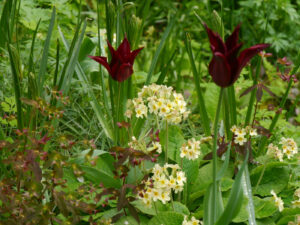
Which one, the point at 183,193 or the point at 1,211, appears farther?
the point at 183,193

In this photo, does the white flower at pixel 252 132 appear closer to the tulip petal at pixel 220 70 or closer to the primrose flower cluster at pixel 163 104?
the primrose flower cluster at pixel 163 104

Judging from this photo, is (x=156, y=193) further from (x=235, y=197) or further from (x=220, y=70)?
(x=220, y=70)

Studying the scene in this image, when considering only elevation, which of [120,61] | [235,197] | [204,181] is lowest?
[204,181]

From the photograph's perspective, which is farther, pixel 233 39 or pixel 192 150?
pixel 192 150

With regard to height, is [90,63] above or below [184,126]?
above

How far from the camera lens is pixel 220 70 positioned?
3.59 feet

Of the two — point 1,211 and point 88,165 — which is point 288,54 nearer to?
point 88,165

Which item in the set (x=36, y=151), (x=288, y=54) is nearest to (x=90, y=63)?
(x=36, y=151)

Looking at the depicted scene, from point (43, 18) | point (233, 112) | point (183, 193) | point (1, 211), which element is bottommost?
point (183, 193)

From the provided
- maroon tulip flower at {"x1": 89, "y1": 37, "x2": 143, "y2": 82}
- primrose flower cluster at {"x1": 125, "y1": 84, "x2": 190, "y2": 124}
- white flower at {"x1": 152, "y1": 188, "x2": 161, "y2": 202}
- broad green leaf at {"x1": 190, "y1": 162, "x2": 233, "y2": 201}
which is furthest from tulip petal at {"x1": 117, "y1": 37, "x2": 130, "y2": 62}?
broad green leaf at {"x1": 190, "y1": 162, "x2": 233, "y2": 201}

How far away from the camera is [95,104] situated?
1.93 meters

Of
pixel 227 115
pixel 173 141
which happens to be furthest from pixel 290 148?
pixel 173 141

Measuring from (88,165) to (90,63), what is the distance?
2.76 ft

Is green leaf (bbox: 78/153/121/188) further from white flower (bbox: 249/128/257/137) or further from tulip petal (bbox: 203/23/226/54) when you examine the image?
tulip petal (bbox: 203/23/226/54)
